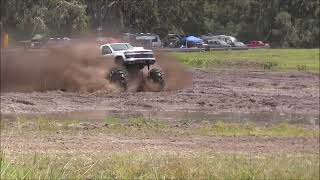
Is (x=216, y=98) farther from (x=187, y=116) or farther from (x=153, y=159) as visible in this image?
(x=153, y=159)

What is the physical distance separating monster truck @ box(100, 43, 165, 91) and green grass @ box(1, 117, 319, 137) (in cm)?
546

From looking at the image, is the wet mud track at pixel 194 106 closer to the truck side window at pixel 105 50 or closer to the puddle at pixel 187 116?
the puddle at pixel 187 116

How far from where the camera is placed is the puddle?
66.0ft

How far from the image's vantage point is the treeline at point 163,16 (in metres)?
5.15

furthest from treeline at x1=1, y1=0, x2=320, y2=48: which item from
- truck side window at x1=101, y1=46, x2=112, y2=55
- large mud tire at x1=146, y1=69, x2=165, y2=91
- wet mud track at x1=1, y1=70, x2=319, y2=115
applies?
wet mud track at x1=1, y1=70, x2=319, y2=115

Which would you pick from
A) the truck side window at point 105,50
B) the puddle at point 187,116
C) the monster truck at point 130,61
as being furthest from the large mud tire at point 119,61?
the puddle at point 187,116

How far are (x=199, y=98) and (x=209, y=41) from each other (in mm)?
17004

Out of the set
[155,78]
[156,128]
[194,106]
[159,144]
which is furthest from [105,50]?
[194,106]

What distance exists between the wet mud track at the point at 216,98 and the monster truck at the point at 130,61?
23.5ft

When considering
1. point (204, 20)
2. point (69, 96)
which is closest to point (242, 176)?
point (204, 20)

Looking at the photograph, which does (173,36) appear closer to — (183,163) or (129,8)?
(129,8)

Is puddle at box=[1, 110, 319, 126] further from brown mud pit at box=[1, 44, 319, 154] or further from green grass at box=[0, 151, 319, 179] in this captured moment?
green grass at box=[0, 151, 319, 179]

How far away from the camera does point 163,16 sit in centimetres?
557

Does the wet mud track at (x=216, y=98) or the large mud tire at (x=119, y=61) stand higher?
the large mud tire at (x=119, y=61)
